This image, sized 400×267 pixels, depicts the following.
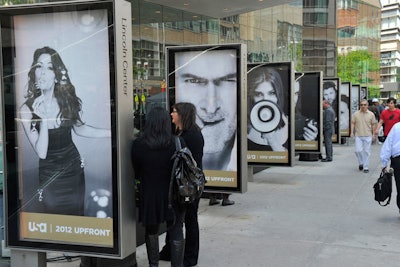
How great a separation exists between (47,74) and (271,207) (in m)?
4.88

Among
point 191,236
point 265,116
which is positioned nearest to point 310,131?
point 265,116

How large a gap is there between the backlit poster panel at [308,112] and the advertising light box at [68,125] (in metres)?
9.52

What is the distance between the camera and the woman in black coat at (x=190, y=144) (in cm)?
498

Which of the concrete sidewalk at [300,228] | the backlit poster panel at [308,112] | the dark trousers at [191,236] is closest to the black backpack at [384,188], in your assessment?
the concrete sidewalk at [300,228]

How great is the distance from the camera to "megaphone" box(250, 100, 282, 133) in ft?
33.8

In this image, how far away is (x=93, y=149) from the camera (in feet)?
13.8

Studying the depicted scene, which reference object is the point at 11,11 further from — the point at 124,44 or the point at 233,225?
the point at 233,225

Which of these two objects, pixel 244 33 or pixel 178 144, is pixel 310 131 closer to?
pixel 178 144

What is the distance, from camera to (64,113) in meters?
4.27

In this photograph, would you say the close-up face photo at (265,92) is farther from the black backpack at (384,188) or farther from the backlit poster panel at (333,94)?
the backlit poster panel at (333,94)

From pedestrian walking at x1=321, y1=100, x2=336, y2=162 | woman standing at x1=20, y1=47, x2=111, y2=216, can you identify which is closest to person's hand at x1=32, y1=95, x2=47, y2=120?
Result: woman standing at x1=20, y1=47, x2=111, y2=216

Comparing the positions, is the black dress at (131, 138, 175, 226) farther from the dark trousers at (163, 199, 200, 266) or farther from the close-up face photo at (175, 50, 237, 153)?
the close-up face photo at (175, 50, 237, 153)

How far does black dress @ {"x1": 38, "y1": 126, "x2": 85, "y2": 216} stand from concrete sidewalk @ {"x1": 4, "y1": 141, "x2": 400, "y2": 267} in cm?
119

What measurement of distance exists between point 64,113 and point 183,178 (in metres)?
1.21
